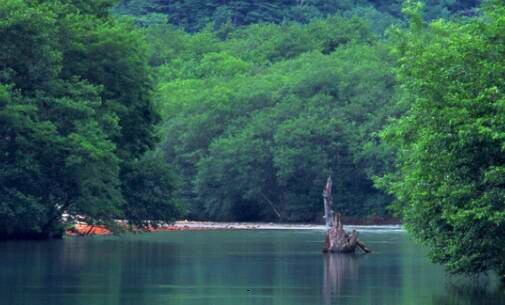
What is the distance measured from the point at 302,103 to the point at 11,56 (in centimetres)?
4554

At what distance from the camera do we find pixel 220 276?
42062 millimetres

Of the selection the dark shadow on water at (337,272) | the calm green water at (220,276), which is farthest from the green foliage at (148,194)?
the dark shadow on water at (337,272)

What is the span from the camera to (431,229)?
4000 cm

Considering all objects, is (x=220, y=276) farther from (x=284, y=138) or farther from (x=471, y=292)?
(x=284, y=138)

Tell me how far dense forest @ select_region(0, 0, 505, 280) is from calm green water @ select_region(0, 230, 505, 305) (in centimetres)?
181

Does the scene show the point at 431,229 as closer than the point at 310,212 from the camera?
Yes

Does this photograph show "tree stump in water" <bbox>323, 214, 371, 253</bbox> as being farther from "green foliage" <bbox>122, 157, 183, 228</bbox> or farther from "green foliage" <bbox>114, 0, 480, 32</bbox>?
"green foliage" <bbox>114, 0, 480, 32</bbox>

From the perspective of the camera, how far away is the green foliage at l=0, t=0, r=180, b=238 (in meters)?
59.3

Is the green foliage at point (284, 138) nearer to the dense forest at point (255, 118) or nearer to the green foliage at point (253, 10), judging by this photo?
the dense forest at point (255, 118)

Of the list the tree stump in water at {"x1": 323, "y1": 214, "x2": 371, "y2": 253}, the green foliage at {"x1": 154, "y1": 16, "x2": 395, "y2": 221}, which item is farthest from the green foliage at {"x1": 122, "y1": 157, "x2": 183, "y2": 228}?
the green foliage at {"x1": 154, "y1": 16, "x2": 395, "y2": 221}

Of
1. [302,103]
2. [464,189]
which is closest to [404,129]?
[464,189]

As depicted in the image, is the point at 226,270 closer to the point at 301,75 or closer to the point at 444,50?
the point at 444,50

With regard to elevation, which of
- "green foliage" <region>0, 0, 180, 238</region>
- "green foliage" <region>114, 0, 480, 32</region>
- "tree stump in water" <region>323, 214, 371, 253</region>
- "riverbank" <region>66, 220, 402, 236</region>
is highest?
"green foliage" <region>114, 0, 480, 32</region>

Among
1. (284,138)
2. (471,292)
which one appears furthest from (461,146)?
(284,138)
